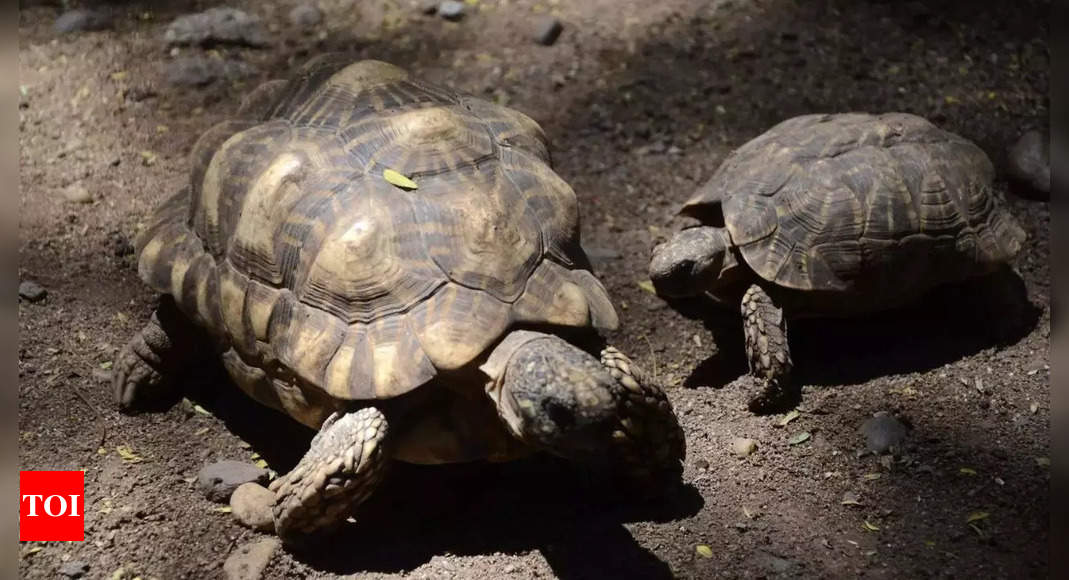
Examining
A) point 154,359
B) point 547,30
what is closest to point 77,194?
point 154,359

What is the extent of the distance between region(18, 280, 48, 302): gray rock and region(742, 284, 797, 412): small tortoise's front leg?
2855 millimetres

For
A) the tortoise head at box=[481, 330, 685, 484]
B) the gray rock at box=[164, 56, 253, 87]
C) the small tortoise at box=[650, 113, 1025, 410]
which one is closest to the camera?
the tortoise head at box=[481, 330, 685, 484]

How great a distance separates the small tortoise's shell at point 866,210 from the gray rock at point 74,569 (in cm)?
257

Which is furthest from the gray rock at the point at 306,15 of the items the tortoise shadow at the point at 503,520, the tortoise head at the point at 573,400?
the tortoise head at the point at 573,400

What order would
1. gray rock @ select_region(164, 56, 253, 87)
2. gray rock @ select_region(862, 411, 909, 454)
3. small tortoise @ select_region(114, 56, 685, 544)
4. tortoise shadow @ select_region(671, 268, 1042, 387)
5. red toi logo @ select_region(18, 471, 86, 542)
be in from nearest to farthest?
small tortoise @ select_region(114, 56, 685, 544) → red toi logo @ select_region(18, 471, 86, 542) → gray rock @ select_region(862, 411, 909, 454) → tortoise shadow @ select_region(671, 268, 1042, 387) → gray rock @ select_region(164, 56, 253, 87)

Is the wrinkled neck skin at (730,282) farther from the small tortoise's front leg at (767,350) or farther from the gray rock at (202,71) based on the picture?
the gray rock at (202,71)

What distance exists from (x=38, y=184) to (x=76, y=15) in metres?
1.68

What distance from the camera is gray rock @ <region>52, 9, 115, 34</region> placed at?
225 inches

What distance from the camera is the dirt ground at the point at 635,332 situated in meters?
3.10

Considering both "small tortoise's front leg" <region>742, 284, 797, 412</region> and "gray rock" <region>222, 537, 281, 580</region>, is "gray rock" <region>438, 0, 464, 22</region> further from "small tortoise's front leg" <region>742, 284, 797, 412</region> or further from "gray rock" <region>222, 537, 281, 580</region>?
"gray rock" <region>222, 537, 281, 580</region>

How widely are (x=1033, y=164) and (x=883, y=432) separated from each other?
1.88m

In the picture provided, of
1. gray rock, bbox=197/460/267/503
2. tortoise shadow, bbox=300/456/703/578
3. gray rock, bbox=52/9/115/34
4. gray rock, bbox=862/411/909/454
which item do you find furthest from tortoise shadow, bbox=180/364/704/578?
gray rock, bbox=52/9/115/34

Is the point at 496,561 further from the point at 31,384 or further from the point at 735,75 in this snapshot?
the point at 735,75

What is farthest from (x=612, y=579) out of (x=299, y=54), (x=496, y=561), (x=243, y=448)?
(x=299, y=54)
